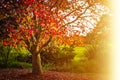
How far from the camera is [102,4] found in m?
18.6

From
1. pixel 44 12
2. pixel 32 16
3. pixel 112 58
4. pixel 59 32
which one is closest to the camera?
pixel 44 12

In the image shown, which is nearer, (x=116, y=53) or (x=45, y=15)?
(x=45, y=15)

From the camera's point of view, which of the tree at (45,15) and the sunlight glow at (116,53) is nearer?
the tree at (45,15)

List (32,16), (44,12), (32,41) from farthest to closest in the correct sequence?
(32,41)
(32,16)
(44,12)

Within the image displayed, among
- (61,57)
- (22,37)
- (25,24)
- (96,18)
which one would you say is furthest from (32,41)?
(61,57)

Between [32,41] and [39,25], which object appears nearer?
[39,25]

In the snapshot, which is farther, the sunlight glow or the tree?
the sunlight glow

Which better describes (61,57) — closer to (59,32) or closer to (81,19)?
(81,19)

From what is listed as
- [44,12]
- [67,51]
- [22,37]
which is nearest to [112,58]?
[67,51]

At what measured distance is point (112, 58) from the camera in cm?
2795

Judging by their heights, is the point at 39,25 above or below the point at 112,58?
above

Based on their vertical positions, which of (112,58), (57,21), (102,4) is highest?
(102,4)

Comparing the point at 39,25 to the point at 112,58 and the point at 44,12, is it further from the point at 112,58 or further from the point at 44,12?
the point at 112,58

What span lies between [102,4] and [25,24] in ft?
16.1
